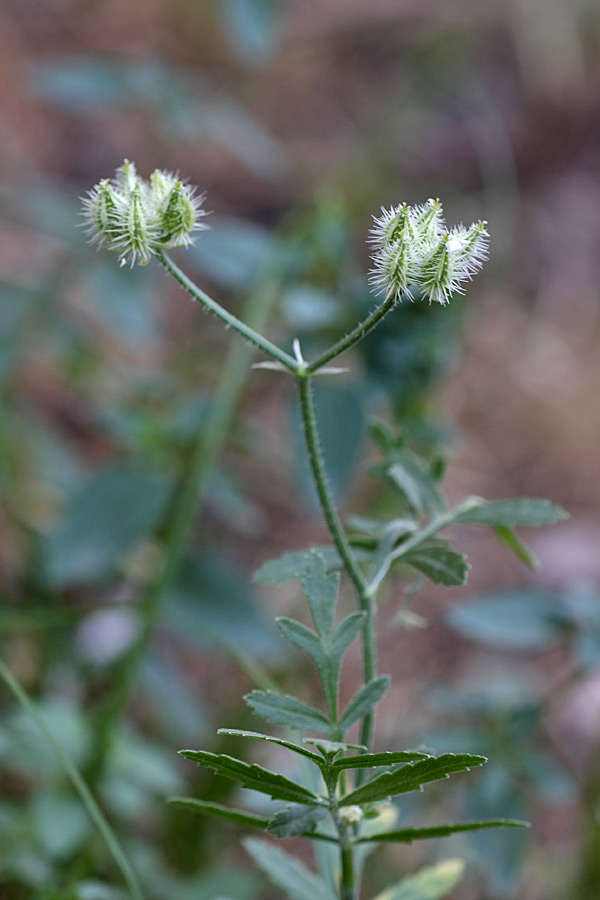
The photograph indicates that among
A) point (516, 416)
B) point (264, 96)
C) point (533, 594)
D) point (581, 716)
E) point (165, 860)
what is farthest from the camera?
point (264, 96)

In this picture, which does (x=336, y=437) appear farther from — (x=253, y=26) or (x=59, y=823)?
(x=253, y=26)

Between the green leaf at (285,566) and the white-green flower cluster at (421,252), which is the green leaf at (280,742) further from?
the white-green flower cluster at (421,252)

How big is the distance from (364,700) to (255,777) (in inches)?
3.6

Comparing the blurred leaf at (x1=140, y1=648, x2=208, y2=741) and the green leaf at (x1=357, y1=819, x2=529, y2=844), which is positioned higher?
the blurred leaf at (x1=140, y1=648, x2=208, y2=741)

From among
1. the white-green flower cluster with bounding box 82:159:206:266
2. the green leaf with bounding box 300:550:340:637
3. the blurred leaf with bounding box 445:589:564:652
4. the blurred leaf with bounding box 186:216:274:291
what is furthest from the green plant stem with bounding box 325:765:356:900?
the blurred leaf with bounding box 186:216:274:291

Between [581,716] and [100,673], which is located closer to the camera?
[100,673]

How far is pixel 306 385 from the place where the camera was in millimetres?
626

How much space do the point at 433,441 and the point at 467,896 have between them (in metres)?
0.79

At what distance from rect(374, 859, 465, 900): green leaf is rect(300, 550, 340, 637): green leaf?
254 mm

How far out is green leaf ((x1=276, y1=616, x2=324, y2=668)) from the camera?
0.62 metres

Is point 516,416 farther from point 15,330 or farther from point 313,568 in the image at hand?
point 313,568

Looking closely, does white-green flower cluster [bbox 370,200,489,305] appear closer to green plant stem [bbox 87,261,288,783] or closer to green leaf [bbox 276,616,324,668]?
green leaf [bbox 276,616,324,668]

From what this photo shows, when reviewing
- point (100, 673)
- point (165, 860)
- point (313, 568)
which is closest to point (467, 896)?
point (165, 860)

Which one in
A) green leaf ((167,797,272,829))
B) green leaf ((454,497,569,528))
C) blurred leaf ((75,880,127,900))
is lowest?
green leaf ((167,797,272,829))
